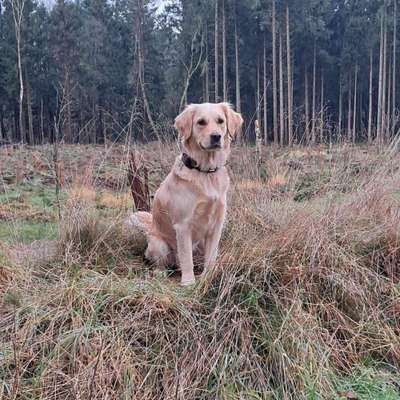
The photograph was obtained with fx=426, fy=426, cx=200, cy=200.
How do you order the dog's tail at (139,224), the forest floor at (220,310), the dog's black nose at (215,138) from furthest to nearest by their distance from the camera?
the dog's tail at (139,224) → the dog's black nose at (215,138) → the forest floor at (220,310)

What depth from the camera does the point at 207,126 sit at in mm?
2896

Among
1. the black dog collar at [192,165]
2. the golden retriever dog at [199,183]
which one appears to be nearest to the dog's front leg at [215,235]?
the golden retriever dog at [199,183]

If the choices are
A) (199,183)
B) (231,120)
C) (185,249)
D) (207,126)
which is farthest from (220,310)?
(231,120)

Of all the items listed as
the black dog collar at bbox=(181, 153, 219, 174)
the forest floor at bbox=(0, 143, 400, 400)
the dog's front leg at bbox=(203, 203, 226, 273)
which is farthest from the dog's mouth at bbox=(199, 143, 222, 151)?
the forest floor at bbox=(0, 143, 400, 400)

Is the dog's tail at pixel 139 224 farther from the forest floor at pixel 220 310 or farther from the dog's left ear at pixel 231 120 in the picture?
the dog's left ear at pixel 231 120

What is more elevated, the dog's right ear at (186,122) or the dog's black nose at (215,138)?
the dog's right ear at (186,122)

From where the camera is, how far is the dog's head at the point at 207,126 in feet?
9.32

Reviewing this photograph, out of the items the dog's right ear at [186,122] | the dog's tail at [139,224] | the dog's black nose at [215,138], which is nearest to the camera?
the dog's black nose at [215,138]

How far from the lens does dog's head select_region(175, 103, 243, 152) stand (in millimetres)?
2840

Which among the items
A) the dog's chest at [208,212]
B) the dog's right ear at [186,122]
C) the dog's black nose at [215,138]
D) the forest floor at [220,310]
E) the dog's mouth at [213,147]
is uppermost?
the dog's right ear at [186,122]

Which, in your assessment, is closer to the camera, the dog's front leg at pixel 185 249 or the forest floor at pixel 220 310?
the forest floor at pixel 220 310

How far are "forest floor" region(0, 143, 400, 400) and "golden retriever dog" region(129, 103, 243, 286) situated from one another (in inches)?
11.0

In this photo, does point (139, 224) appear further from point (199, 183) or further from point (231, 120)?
point (231, 120)

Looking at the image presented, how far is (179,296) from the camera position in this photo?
237 centimetres
